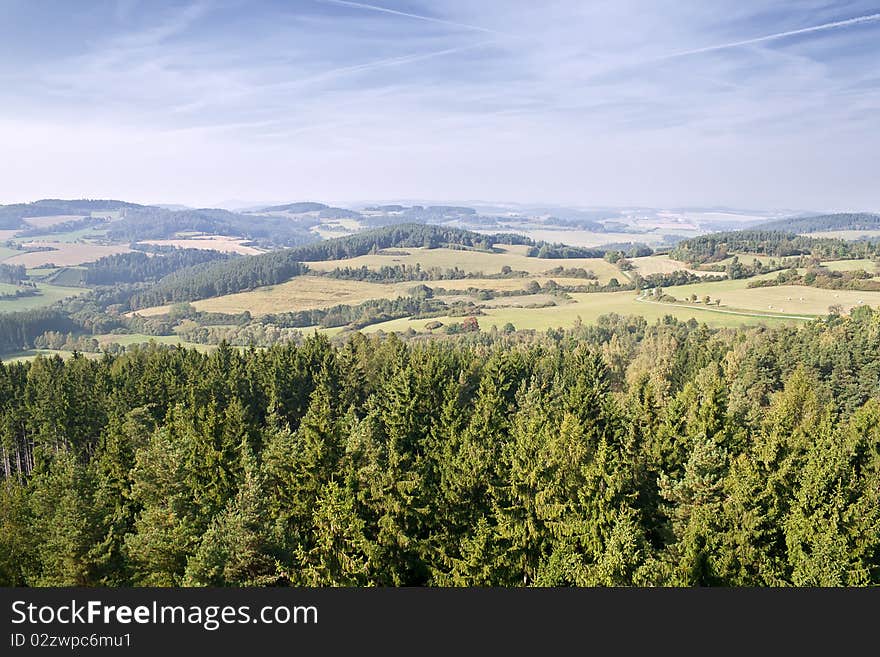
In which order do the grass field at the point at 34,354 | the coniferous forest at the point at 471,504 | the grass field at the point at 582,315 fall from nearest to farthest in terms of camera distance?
the coniferous forest at the point at 471,504 → the grass field at the point at 582,315 → the grass field at the point at 34,354

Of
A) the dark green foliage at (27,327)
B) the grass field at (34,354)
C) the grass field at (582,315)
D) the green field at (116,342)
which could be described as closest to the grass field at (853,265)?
the grass field at (582,315)

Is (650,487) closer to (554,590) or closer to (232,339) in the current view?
(554,590)

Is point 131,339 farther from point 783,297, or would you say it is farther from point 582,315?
point 783,297

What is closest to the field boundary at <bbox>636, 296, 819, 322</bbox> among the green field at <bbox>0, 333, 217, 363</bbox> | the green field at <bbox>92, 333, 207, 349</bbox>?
the green field at <bbox>0, 333, 217, 363</bbox>

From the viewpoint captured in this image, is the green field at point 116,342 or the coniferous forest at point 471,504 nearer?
the coniferous forest at point 471,504

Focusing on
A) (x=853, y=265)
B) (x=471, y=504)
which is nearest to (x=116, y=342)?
(x=471, y=504)

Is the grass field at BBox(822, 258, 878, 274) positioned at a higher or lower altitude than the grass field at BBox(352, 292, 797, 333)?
higher

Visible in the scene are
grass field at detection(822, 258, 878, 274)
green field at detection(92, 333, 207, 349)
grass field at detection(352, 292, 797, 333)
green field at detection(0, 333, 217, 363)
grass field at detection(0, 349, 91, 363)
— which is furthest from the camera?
grass field at detection(822, 258, 878, 274)

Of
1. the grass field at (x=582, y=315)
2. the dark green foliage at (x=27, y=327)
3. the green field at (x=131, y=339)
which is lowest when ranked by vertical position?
the green field at (x=131, y=339)

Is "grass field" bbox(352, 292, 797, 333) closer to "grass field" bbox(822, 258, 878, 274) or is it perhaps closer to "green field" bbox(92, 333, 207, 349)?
"green field" bbox(92, 333, 207, 349)

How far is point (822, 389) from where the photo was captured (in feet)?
225

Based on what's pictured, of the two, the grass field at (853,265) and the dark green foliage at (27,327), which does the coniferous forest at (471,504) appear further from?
the grass field at (853,265)

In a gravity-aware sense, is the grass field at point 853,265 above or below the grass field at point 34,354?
above

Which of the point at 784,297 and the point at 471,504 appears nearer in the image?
Result: the point at 471,504
